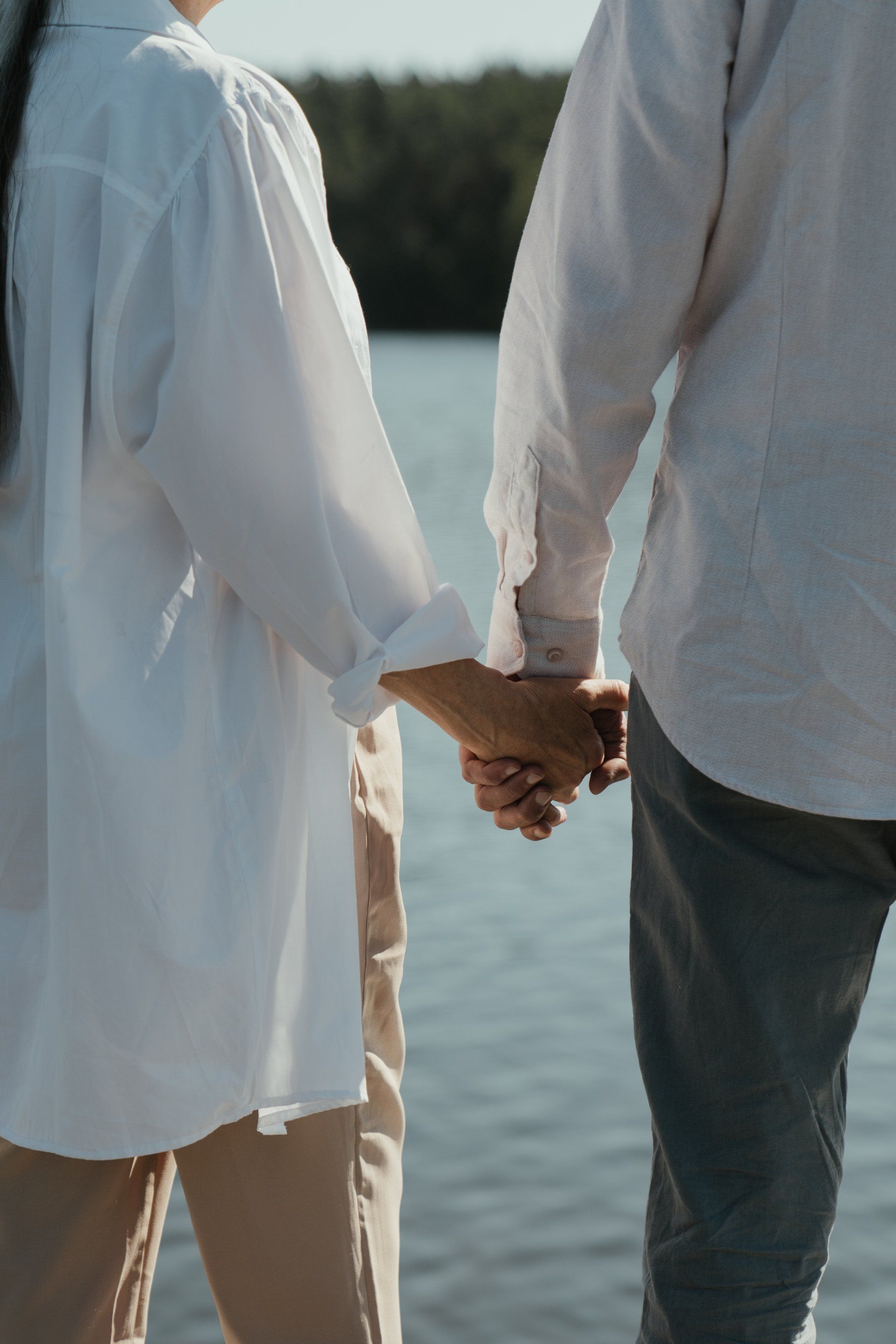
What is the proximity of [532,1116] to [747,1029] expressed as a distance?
155 centimetres

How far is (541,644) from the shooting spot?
1502 millimetres

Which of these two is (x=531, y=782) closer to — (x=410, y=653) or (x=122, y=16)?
(x=410, y=653)

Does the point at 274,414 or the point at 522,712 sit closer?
the point at 274,414

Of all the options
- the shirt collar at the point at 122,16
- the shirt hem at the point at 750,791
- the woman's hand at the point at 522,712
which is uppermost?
the shirt collar at the point at 122,16

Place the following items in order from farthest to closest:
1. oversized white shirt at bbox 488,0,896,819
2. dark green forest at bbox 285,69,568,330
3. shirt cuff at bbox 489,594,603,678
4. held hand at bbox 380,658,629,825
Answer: dark green forest at bbox 285,69,568,330 < shirt cuff at bbox 489,594,603,678 < held hand at bbox 380,658,629,825 < oversized white shirt at bbox 488,0,896,819

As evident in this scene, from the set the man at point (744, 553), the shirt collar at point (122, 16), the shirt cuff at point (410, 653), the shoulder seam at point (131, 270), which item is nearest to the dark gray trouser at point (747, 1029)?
the man at point (744, 553)

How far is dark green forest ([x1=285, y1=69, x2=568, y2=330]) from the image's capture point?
4528 centimetres

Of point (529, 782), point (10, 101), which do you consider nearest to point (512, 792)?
point (529, 782)

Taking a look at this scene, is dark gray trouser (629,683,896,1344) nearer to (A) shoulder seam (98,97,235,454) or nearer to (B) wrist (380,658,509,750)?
(B) wrist (380,658,509,750)

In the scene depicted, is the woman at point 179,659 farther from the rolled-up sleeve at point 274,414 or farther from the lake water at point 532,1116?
the lake water at point 532,1116

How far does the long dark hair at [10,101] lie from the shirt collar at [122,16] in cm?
2

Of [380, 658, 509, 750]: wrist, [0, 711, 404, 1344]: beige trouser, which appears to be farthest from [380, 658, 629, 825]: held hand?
[0, 711, 404, 1344]: beige trouser

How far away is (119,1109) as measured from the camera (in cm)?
111

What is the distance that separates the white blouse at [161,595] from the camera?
3.57ft
